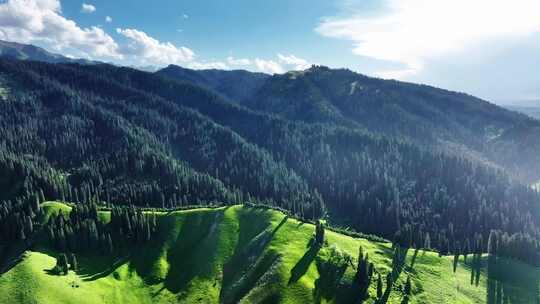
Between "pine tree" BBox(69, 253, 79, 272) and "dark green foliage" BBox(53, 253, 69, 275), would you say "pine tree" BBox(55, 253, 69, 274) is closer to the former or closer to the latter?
"dark green foliage" BBox(53, 253, 69, 275)

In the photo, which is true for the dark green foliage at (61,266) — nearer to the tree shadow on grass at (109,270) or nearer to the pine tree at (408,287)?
the tree shadow on grass at (109,270)

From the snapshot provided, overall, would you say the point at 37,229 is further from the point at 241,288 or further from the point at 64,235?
the point at 241,288

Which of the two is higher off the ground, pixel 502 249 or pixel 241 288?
pixel 502 249

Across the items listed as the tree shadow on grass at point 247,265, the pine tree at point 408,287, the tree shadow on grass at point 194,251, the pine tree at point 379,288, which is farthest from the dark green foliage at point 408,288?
the tree shadow on grass at point 194,251

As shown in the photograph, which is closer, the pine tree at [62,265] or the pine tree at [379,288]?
the pine tree at [379,288]

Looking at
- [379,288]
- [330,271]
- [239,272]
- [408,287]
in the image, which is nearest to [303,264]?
[330,271]

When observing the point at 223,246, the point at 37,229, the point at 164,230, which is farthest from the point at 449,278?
the point at 37,229

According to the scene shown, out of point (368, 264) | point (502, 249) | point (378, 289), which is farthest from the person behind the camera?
point (502, 249)

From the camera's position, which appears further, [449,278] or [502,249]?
[502,249]
